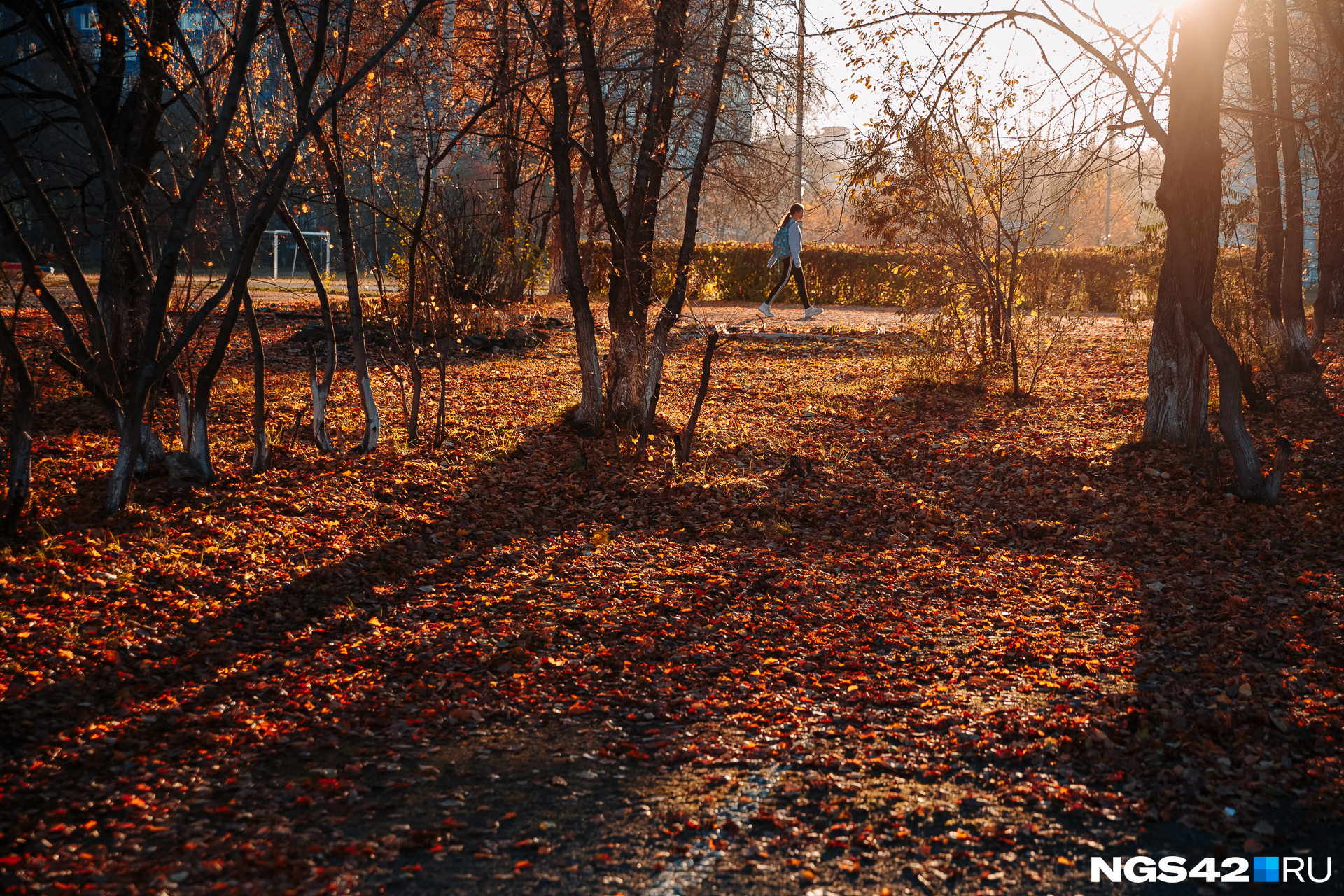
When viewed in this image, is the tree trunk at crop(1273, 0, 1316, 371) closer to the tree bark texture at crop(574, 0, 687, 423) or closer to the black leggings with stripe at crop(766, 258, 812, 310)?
the black leggings with stripe at crop(766, 258, 812, 310)

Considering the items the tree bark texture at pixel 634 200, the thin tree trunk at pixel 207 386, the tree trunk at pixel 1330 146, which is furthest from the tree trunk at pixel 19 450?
the tree trunk at pixel 1330 146

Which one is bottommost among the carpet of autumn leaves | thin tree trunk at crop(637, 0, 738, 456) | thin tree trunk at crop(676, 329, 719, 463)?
the carpet of autumn leaves

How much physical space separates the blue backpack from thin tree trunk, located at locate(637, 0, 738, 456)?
22.5ft

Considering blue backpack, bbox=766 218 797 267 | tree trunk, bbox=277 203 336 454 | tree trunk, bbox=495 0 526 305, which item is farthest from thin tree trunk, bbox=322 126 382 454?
blue backpack, bbox=766 218 797 267

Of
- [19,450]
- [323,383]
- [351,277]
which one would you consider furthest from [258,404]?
[19,450]

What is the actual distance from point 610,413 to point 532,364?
12.7 ft

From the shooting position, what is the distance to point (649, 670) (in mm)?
4008

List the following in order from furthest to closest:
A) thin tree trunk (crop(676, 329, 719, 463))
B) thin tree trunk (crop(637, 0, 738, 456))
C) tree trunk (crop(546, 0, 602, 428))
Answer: thin tree trunk (crop(637, 0, 738, 456)) → thin tree trunk (crop(676, 329, 719, 463)) → tree trunk (crop(546, 0, 602, 428))

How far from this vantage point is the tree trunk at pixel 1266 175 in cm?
962

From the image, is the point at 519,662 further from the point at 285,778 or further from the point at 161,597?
the point at 161,597

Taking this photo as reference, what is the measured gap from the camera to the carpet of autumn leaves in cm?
271

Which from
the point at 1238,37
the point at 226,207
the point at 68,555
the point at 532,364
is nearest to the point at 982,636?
the point at 68,555

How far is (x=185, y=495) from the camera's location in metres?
5.36

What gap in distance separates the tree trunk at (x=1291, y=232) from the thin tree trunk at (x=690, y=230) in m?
6.26
